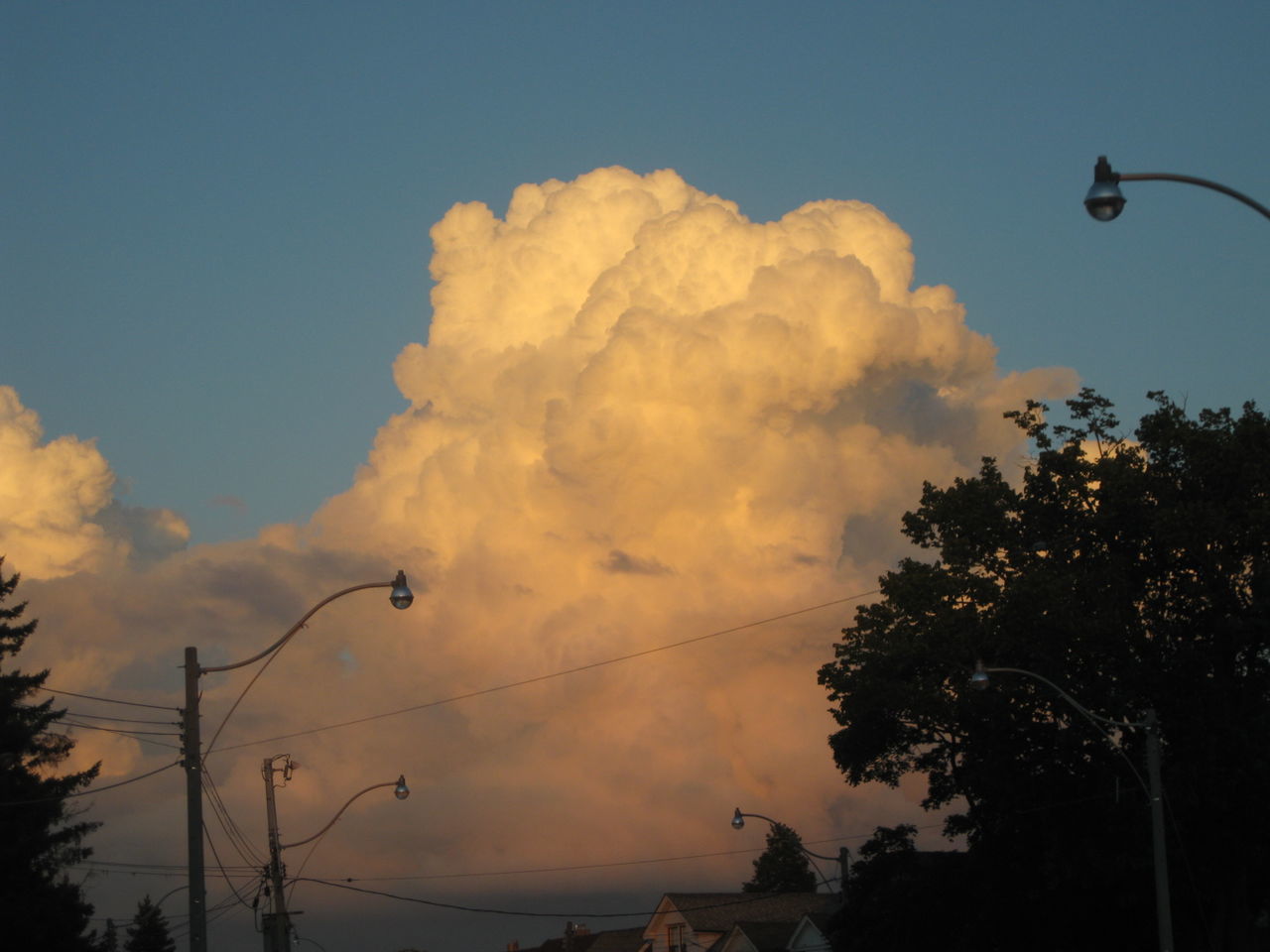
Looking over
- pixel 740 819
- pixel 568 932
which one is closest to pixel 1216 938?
pixel 740 819

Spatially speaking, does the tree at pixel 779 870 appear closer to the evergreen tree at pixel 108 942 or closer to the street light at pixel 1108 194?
the evergreen tree at pixel 108 942

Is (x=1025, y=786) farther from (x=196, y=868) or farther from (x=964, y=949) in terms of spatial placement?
(x=196, y=868)

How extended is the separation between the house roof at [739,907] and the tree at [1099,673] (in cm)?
4129

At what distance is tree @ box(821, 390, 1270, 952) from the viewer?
42531mm

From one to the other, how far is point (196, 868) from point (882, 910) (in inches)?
1252

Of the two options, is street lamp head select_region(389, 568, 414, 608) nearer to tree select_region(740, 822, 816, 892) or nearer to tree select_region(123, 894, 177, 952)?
tree select_region(123, 894, 177, 952)

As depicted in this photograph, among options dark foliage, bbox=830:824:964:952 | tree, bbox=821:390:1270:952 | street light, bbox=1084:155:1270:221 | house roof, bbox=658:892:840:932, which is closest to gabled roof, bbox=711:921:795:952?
house roof, bbox=658:892:840:932

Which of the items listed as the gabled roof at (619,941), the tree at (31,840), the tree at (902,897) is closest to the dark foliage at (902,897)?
the tree at (902,897)

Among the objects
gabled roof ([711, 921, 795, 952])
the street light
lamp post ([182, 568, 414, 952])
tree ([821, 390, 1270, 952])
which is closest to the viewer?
the street light

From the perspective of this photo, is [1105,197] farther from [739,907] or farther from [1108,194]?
[739,907]

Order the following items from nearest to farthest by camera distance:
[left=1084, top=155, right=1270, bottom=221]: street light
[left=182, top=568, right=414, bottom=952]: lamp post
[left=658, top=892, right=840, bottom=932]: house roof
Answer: [left=1084, top=155, right=1270, bottom=221]: street light → [left=182, top=568, right=414, bottom=952]: lamp post → [left=658, top=892, right=840, bottom=932]: house roof

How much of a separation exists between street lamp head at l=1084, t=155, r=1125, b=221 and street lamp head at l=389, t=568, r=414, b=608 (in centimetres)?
1220

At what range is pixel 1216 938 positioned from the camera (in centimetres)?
4391

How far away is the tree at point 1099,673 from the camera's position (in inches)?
1674
